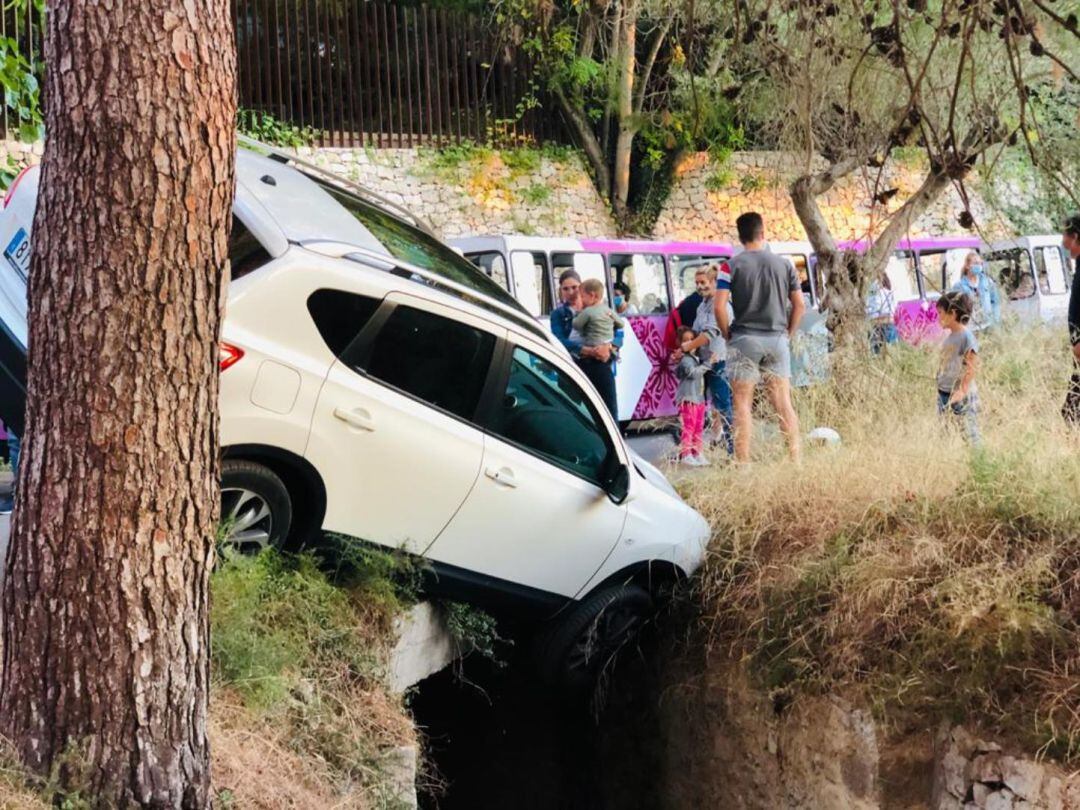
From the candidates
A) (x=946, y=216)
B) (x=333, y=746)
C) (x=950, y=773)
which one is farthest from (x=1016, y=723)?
(x=946, y=216)

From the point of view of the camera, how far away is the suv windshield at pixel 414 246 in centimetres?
631

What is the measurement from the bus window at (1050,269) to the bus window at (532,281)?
498 inches

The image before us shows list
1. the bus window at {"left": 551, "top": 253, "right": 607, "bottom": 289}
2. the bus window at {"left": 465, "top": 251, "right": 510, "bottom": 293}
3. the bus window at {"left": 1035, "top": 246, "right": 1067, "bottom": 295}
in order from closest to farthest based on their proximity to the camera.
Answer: the bus window at {"left": 465, "top": 251, "right": 510, "bottom": 293} < the bus window at {"left": 551, "top": 253, "right": 607, "bottom": 289} < the bus window at {"left": 1035, "top": 246, "right": 1067, "bottom": 295}

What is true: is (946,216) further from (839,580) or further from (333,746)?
(333,746)

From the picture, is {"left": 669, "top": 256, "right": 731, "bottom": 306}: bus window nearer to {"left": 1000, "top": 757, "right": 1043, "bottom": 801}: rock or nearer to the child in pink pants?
the child in pink pants

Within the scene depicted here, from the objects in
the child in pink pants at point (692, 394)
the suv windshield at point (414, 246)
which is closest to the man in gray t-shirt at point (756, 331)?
the child in pink pants at point (692, 394)

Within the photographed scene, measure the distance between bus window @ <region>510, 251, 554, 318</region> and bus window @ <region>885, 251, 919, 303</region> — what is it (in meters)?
8.57

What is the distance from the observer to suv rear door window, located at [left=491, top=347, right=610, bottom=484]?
6.29 m

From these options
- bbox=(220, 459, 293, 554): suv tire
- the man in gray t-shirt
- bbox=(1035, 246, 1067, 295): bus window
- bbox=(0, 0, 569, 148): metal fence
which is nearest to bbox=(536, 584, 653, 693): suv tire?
bbox=(220, 459, 293, 554): suv tire

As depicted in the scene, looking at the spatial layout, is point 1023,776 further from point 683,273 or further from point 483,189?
point 483,189

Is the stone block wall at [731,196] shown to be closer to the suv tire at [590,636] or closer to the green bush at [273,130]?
→ the green bush at [273,130]

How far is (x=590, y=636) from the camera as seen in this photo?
6.98 meters

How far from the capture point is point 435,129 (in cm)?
1898

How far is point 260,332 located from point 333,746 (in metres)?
1.87
